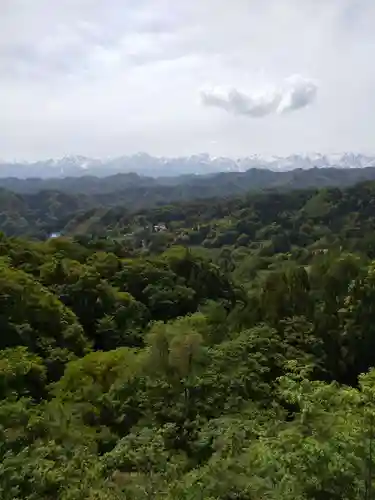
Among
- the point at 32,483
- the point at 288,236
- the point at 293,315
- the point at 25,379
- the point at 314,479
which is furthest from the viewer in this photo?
the point at 288,236

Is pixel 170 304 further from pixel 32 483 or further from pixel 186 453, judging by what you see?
pixel 32 483

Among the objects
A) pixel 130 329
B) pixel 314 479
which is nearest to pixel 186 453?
pixel 314 479

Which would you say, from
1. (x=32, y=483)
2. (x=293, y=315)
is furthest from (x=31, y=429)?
(x=293, y=315)

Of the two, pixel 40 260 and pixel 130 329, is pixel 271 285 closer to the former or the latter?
pixel 130 329

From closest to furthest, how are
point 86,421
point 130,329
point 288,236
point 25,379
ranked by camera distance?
point 86,421 → point 25,379 → point 130,329 → point 288,236

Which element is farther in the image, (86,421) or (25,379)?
(25,379)

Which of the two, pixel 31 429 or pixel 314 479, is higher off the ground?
pixel 314 479
